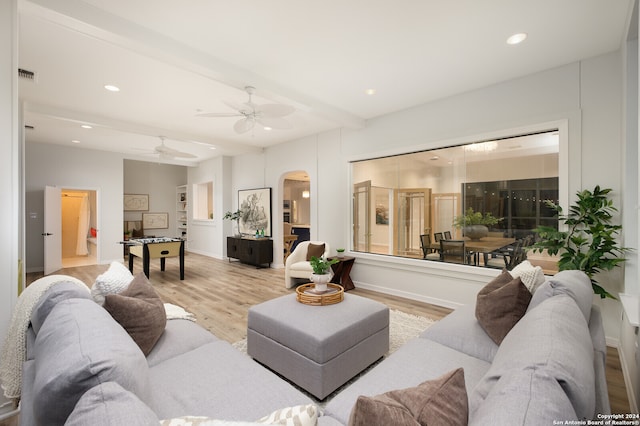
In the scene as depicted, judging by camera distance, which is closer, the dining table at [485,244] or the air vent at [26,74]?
the air vent at [26,74]

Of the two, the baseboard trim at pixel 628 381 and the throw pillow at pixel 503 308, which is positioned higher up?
the throw pillow at pixel 503 308

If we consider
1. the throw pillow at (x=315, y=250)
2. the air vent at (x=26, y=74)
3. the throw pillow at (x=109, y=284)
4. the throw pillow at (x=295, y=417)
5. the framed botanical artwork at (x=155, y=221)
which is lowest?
the throw pillow at (x=315, y=250)

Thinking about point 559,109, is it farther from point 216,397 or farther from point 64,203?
point 64,203

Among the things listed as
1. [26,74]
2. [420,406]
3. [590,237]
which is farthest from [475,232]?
[26,74]

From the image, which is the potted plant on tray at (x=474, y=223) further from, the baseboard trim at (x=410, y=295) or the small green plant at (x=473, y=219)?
the baseboard trim at (x=410, y=295)

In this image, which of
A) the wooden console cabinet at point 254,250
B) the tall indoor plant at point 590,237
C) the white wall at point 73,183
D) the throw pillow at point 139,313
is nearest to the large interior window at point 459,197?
the tall indoor plant at point 590,237

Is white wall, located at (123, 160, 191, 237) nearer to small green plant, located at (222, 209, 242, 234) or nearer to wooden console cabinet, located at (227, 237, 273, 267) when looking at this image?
small green plant, located at (222, 209, 242, 234)

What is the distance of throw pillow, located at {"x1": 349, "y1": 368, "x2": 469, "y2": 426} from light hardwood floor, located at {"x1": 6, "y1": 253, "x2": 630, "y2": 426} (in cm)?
214

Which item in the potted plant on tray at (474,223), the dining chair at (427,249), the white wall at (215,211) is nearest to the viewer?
the potted plant on tray at (474,223)

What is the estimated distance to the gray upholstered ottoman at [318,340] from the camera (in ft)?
6.58

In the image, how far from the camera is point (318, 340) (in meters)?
1.98

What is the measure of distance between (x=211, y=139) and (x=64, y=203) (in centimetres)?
598

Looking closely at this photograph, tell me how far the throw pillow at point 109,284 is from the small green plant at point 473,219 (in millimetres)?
3951

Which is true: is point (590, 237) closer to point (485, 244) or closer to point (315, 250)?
point (485, 244)
